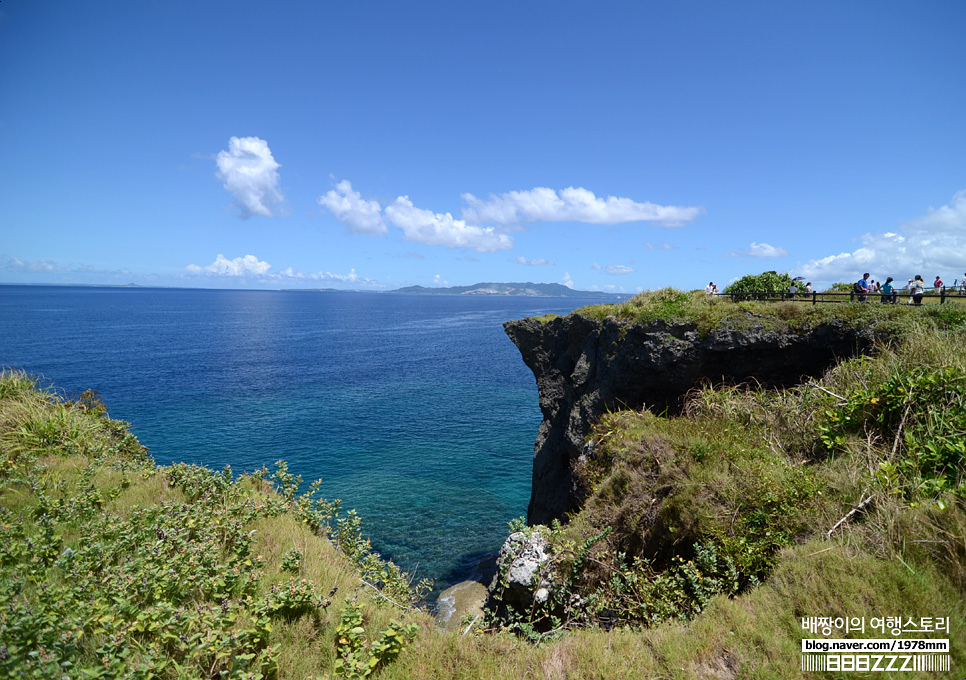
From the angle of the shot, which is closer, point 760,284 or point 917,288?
point 917,288

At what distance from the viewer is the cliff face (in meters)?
15.6

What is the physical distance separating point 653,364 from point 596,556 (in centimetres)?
973

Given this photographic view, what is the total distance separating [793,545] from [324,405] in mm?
43104

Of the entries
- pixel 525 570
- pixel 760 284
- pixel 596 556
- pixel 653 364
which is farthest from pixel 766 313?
pixel 525 570

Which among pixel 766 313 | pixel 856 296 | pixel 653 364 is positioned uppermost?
pixel 856 296

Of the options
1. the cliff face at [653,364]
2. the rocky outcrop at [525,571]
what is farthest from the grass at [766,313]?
the rocky outcrop at [525,571]

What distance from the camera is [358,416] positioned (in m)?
41.8

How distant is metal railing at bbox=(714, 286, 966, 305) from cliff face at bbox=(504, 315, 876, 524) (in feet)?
10.1

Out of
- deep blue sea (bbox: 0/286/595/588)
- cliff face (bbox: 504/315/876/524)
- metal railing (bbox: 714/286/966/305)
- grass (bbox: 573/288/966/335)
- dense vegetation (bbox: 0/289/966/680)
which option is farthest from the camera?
deep blue sea (bbox: 0/286/595/588)

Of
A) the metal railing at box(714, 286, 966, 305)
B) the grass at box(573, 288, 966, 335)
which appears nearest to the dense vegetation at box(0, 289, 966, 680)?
the grass at box(573, 288, 966, 335)

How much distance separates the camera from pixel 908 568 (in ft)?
18.7

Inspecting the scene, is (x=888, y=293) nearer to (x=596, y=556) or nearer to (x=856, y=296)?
(x=856, y=296)

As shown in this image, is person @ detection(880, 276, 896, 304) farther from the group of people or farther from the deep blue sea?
the deep blue sea

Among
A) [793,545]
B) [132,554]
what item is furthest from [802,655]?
[132,554]
